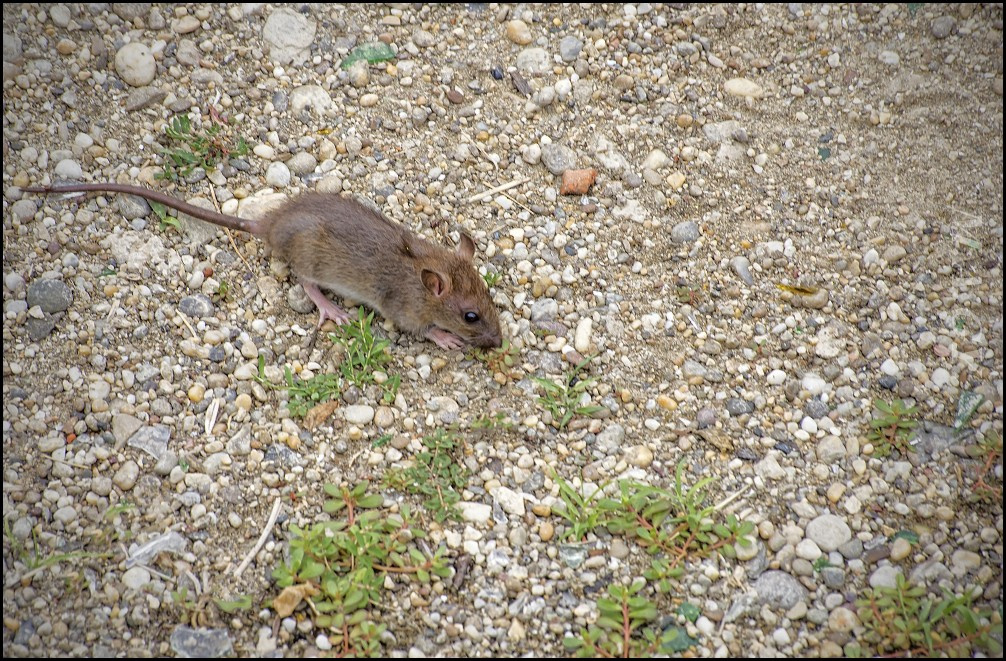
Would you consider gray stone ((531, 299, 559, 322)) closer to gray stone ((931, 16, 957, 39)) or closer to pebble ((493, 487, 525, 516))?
pebble ((493, 487, 525, 516))

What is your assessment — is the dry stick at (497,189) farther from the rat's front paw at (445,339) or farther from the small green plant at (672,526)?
the small green plant at (672,526)

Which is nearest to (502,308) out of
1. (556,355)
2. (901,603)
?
(556,355)

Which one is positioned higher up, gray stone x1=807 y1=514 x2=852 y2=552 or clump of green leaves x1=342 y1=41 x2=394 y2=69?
clump of green leaves x1=342 y1=41 x2=394 y2=69

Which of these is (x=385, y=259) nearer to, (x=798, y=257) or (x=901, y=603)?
(x=798, y=257)

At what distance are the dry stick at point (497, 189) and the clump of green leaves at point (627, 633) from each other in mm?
2548

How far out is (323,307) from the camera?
184 inches

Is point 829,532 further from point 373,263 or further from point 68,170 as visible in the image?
point 68,170

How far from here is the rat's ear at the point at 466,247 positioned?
4.59 metres

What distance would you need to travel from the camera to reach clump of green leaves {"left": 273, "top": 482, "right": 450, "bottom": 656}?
11.8ft

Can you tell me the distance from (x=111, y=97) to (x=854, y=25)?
16.3 feet

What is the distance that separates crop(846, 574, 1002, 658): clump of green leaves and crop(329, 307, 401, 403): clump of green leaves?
8.46 ft

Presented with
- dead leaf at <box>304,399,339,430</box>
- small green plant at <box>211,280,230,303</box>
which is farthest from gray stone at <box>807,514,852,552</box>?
small green plant at <box>211,280,230,303</box>

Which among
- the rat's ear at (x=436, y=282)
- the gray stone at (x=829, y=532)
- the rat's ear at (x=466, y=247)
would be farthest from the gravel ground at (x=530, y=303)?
the rat's ear at (x=436, y=282)

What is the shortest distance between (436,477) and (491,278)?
1289 millimetres
